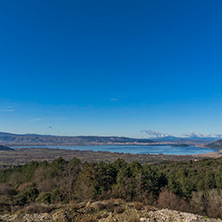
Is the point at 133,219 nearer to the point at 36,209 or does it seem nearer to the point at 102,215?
the point at 102,215

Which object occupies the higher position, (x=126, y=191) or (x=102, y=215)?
(x=102, y=215)

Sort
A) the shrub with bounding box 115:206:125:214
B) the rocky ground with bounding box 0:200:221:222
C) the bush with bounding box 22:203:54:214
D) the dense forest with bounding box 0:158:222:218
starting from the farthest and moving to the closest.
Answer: the dense forest with bounding box 0:158:222:218 < the bush with bounding box 22:203:54:214 < the shrub with bounding box 115:206:125:214 < the rocky ground with bounding box 0:200:221:222

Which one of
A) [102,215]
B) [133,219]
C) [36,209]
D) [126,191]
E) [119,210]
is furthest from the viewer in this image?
[126,191]

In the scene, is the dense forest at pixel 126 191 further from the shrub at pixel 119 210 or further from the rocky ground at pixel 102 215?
the shrub at pixel 119 210

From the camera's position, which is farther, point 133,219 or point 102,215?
point 102,215

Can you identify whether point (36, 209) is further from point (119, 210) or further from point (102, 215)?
point (119, 210)

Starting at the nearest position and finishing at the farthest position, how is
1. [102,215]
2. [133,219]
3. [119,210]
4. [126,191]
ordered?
[133,219], [102,215], [119,210], [126,191]

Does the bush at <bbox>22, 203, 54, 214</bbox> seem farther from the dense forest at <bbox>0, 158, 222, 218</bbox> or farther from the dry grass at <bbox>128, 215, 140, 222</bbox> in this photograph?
the dry grass at <bbox>128, 215, 140, 222</bbox>

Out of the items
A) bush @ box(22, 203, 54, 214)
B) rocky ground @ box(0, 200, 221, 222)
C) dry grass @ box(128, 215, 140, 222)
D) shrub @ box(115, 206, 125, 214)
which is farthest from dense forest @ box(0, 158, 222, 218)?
dry grass @ box(128, 215, 140, 222)

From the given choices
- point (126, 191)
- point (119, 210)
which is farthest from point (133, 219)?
point (126, 191)

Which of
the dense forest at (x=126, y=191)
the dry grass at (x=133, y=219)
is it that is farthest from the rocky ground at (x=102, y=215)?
the dense forest at (x=126, y=191)

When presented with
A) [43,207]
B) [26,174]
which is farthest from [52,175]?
[43,207]

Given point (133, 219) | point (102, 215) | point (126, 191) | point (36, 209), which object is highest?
point (133, 219)

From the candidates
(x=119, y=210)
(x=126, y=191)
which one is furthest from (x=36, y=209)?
(x=126, y=191)
